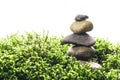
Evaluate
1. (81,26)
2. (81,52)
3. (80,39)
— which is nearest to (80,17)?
(81,26)

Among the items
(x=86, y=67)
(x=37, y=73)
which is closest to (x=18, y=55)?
(x=37, y=73)

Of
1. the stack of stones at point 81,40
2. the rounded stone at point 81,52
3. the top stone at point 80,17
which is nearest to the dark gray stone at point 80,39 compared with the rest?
the stack of stones at point 81,40

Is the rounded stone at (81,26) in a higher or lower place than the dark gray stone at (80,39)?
higher

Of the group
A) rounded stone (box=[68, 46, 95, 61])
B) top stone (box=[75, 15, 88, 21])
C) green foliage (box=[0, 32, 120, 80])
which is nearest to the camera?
green foliage (box=[0, 32, 120, 80])

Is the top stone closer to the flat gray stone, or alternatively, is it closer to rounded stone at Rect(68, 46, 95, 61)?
the flat gray stone

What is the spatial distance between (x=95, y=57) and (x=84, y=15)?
5.22 feet

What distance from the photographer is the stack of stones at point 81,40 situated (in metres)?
10.7

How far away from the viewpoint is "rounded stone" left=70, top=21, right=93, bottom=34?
35.4ft

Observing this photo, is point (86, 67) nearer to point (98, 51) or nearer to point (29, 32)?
point (98, 51)

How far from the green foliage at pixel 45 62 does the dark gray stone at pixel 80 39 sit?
0.40m

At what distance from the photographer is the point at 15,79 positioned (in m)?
9.90

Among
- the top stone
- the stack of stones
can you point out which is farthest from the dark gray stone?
the top stone

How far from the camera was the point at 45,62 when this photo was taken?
1039 centimetres

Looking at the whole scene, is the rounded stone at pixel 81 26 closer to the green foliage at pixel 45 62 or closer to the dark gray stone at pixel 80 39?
the dark gray stone at pixel 80 39
